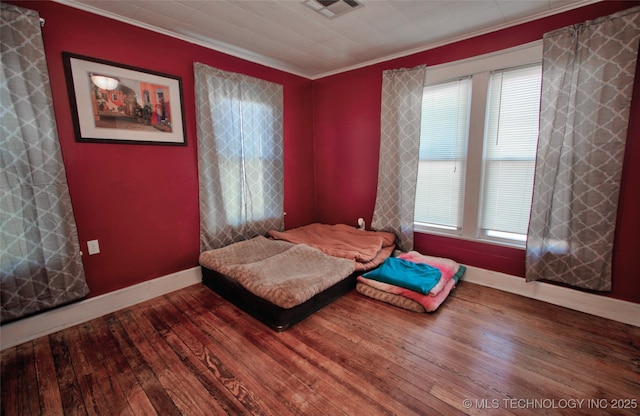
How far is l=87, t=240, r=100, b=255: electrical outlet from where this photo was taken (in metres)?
2.18

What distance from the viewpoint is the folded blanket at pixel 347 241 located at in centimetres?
276

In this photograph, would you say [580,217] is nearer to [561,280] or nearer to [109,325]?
[561,280]

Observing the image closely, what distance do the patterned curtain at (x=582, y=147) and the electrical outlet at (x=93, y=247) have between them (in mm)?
3623

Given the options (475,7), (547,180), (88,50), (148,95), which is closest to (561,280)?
(547,180)

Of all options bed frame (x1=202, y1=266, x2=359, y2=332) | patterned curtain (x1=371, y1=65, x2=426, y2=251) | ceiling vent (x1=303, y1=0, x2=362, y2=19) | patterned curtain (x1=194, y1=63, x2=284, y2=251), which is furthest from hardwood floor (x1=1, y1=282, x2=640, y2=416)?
ceiling vent (x1=303, y1=0, x2=362, y2=19)

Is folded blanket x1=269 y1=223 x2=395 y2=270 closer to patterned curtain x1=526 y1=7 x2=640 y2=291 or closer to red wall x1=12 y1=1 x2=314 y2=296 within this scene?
red wall x1=12 y1=1 x2=314 y2=296

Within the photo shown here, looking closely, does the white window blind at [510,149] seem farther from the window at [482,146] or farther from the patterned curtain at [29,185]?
the patterned curtain at [29,185]

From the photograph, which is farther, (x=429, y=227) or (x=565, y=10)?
(x=429, y=227)

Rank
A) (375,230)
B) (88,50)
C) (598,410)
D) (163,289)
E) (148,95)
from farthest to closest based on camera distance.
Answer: (375,230) < (163,289) < (148,95) < (88,50) < (598,410)

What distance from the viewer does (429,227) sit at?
3045 millimetres

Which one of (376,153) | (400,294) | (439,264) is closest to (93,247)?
(400,294)

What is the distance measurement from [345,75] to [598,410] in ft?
11.8

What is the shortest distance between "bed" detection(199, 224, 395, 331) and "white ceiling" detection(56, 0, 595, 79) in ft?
6.59

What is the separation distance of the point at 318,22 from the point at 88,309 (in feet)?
9.84
